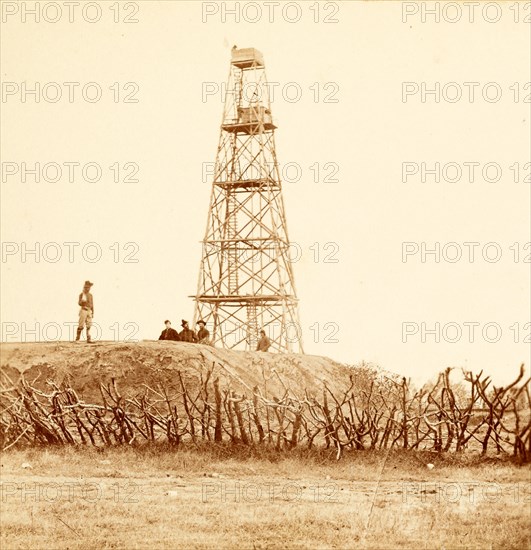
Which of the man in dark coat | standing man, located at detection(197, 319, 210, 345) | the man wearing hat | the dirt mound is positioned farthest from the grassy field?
standing man, located at detection(197, 319, 210, 345)

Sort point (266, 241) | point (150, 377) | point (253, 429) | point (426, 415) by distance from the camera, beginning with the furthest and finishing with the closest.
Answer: point (266, 241) < point (150, 377) < point (253, 429) < point (426, 415)

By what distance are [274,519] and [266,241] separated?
57.5 ft

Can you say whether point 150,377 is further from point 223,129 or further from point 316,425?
point 223,129

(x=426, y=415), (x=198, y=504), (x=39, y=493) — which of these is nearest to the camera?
(x=198, y=504)

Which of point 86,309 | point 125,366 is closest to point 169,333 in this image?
point 86,309

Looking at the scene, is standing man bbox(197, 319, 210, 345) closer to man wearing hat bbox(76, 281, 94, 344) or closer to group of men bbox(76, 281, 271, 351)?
group of men bbox(76, 281, 271, 351)

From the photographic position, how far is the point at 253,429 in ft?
63.7

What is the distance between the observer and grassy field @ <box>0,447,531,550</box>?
39.0 ft

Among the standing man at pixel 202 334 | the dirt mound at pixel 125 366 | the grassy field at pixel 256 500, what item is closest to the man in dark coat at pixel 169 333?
the standing man at pixel 202 334

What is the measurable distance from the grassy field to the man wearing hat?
460 cm

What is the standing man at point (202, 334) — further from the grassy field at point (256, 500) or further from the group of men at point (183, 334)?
the grassy field at point (256, 500)

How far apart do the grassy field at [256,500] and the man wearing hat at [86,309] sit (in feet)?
15.1

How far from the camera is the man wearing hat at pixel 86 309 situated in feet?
71.1

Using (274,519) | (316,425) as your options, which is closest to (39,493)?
(274,519)
